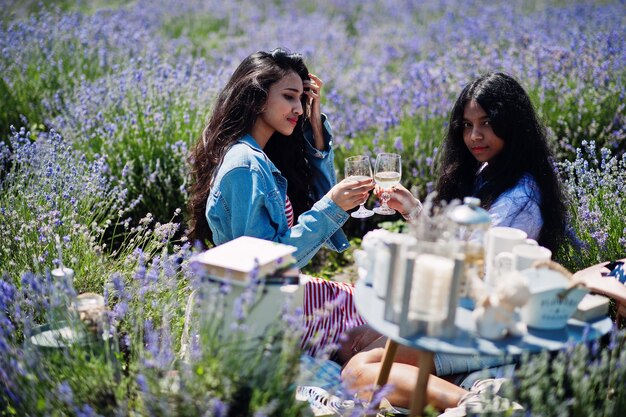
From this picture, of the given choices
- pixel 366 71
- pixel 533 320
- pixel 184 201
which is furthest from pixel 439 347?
pixel 366 71

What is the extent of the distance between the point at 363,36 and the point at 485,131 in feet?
22.1

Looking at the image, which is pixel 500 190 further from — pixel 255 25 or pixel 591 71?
pixel 255 25

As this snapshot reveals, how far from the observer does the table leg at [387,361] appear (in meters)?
2.12

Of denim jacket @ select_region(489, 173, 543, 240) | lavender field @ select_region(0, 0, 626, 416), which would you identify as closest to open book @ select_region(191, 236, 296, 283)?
lavender field @ select_region(0, 0, 626, 416)

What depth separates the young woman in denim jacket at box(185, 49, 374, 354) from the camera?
2.72 m

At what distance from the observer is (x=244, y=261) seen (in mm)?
2039

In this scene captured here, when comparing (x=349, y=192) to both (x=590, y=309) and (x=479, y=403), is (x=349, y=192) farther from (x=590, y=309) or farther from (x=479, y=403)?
(x=590, y=309)

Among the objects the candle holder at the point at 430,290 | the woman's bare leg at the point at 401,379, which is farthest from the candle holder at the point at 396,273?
the woman's bare leg at the point at 401,379

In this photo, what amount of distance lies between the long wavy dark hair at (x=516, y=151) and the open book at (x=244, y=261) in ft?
3.66

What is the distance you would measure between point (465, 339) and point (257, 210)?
1.16 metres

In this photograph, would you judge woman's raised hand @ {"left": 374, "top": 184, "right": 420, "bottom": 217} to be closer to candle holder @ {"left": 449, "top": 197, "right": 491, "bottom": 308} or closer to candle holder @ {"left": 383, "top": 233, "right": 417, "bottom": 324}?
candle holder @ {"left": 449, "top": 197, "right": 491, "bottom": 308}

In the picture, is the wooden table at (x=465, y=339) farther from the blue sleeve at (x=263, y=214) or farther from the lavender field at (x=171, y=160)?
the blue sleeve at (x=263, y=214)

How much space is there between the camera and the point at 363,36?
933 cm

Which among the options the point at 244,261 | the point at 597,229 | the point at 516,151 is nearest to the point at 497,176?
the point at 516,151
